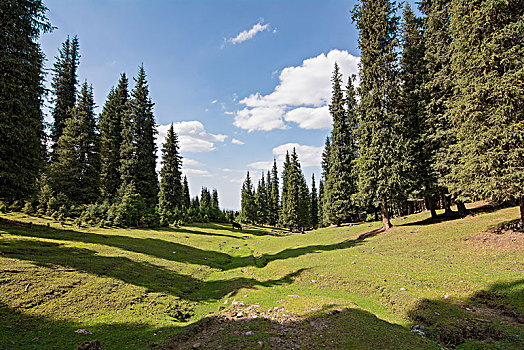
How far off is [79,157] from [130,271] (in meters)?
25.4

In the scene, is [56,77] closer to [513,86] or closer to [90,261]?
[90,261]

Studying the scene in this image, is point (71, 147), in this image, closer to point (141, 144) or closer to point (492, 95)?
point (141, 144)

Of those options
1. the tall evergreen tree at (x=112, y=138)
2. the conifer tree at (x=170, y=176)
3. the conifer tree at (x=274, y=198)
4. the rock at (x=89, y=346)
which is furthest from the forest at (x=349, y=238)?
the conifer tree at (x=274, y=198)

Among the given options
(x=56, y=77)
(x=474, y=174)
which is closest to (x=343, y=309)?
(x=474, y=174)

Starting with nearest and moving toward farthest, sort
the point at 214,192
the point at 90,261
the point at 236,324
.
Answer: the point at 236,324 → the point at 90,261 → the point at 214,192

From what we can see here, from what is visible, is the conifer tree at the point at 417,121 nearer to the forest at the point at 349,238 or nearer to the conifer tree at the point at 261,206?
the forest at the point at 349,238

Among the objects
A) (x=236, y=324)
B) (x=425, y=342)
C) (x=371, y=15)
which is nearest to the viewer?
(x=425, y=342)

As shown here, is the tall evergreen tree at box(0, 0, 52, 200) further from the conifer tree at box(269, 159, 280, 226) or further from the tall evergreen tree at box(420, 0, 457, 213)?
the conifer tree at box(269, 159, 280, 226)

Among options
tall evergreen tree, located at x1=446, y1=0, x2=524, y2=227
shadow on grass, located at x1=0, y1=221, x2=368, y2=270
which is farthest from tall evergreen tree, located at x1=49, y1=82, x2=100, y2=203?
tall evergreen tree, located at x1=446, y1=0, x2=524, y2=227

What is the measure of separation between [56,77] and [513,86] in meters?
53.3

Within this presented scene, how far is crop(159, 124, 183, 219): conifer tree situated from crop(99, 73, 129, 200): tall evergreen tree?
1035 cm

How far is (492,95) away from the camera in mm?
13945

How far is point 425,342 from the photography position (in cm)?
623

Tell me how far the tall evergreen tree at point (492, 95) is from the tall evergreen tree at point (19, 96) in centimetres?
2877
